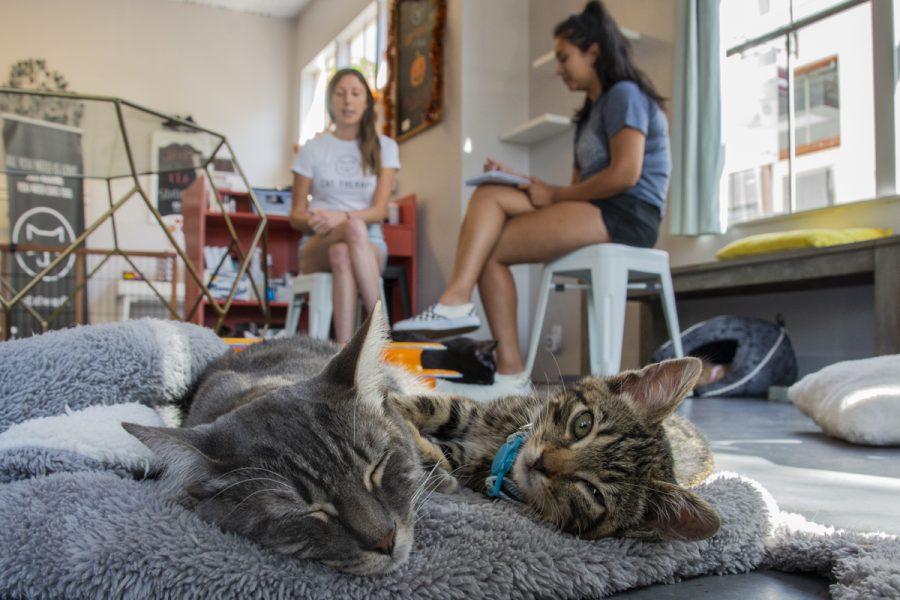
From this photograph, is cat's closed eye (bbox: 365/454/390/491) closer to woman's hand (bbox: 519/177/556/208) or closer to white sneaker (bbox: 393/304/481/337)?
white sneaker (bbox: 393/304/481/337)

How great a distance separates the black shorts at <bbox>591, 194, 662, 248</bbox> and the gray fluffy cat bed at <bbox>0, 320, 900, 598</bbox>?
1914 millimetres

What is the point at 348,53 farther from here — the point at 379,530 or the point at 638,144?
the point at 379,530

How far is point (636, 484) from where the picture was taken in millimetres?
945

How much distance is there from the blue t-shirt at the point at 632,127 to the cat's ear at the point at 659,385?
A: 81.0 inches

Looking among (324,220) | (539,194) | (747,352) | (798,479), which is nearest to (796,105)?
(747,352)

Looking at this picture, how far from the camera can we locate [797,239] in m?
3.34

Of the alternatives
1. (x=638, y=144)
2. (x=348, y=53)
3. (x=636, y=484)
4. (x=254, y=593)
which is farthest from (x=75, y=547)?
(x=348, y=53)

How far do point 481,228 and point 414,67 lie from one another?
3242 mm

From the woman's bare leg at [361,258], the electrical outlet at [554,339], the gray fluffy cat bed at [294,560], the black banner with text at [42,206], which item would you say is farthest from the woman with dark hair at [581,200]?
the gray fluffy cat bed at [294,560]

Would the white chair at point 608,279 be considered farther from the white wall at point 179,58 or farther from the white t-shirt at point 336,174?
the white wall at point 179,58

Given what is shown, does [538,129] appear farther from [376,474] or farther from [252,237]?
[376,474]

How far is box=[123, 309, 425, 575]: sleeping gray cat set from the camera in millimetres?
780

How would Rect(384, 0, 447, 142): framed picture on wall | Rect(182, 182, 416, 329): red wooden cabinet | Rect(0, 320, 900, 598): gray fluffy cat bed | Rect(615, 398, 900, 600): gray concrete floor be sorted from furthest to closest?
Rect(384, 0, 447, 142): framed picture on wall < Rect(182, 182, 416, 329): red wooden cabinet < Rect(615, 398, 900, 600): gray concrete floor < Rect(0, 320, 900, 598): gray fluffy cat bed

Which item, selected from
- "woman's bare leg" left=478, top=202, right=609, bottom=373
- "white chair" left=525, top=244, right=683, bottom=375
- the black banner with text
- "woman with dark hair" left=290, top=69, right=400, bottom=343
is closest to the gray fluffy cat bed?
the black banner with text
